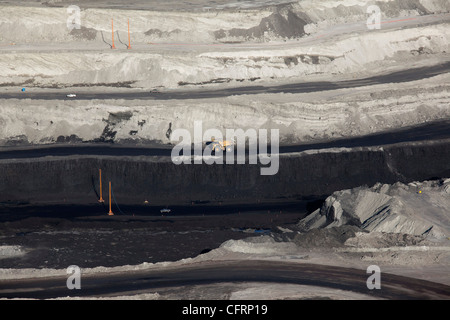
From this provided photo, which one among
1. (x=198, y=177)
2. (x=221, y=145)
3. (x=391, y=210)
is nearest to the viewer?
(x=391, y=210)

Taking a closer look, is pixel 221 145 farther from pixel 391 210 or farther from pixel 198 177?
pixel 391 210

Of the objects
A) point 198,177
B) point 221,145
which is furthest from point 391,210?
point 221,145

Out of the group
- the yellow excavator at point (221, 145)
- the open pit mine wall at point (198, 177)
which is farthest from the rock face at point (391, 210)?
the yellow excavator at point (221, 145)

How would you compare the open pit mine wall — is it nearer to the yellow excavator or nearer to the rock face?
the yellow excavator

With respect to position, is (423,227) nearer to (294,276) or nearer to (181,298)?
(294,276)

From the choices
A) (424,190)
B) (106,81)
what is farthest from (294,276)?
(106,81)

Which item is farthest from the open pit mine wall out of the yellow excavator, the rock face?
the rock face

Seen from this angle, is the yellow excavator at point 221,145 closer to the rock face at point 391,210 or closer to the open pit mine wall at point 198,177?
the open pit mine wall at point 198,177
